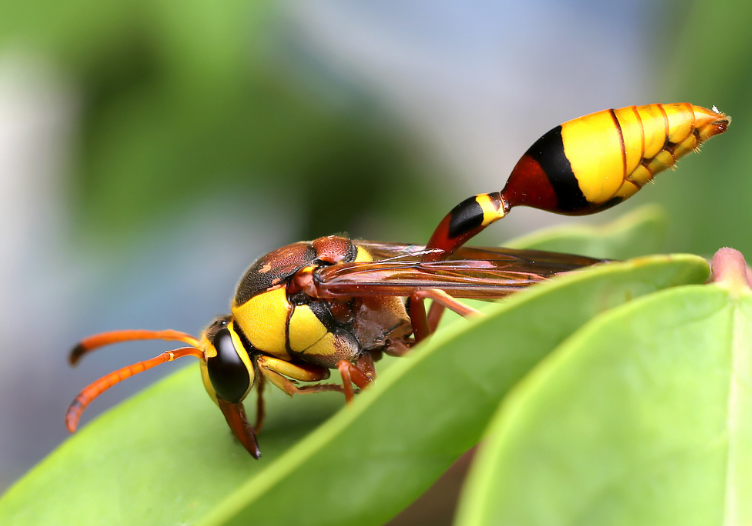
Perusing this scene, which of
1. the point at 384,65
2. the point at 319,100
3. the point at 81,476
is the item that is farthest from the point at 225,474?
the point at 384,65

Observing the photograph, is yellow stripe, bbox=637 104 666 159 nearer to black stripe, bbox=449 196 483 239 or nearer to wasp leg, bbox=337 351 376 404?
black stripe, bbox=449 196 483 239

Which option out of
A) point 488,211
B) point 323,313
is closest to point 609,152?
point 488,211

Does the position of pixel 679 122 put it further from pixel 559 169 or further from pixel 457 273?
pixel 457 273

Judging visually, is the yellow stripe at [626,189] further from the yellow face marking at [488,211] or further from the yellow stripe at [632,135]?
the yellow face marking at [488,211]

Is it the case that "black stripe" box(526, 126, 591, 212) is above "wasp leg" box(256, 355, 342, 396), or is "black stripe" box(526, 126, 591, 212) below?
above

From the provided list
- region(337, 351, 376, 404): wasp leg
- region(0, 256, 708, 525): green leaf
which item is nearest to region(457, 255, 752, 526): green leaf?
region(0, 256, 708, 525): green leaf

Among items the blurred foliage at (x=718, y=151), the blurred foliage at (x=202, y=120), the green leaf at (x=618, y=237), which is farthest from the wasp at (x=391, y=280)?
the blurred foliage at (x=202, y=120)
